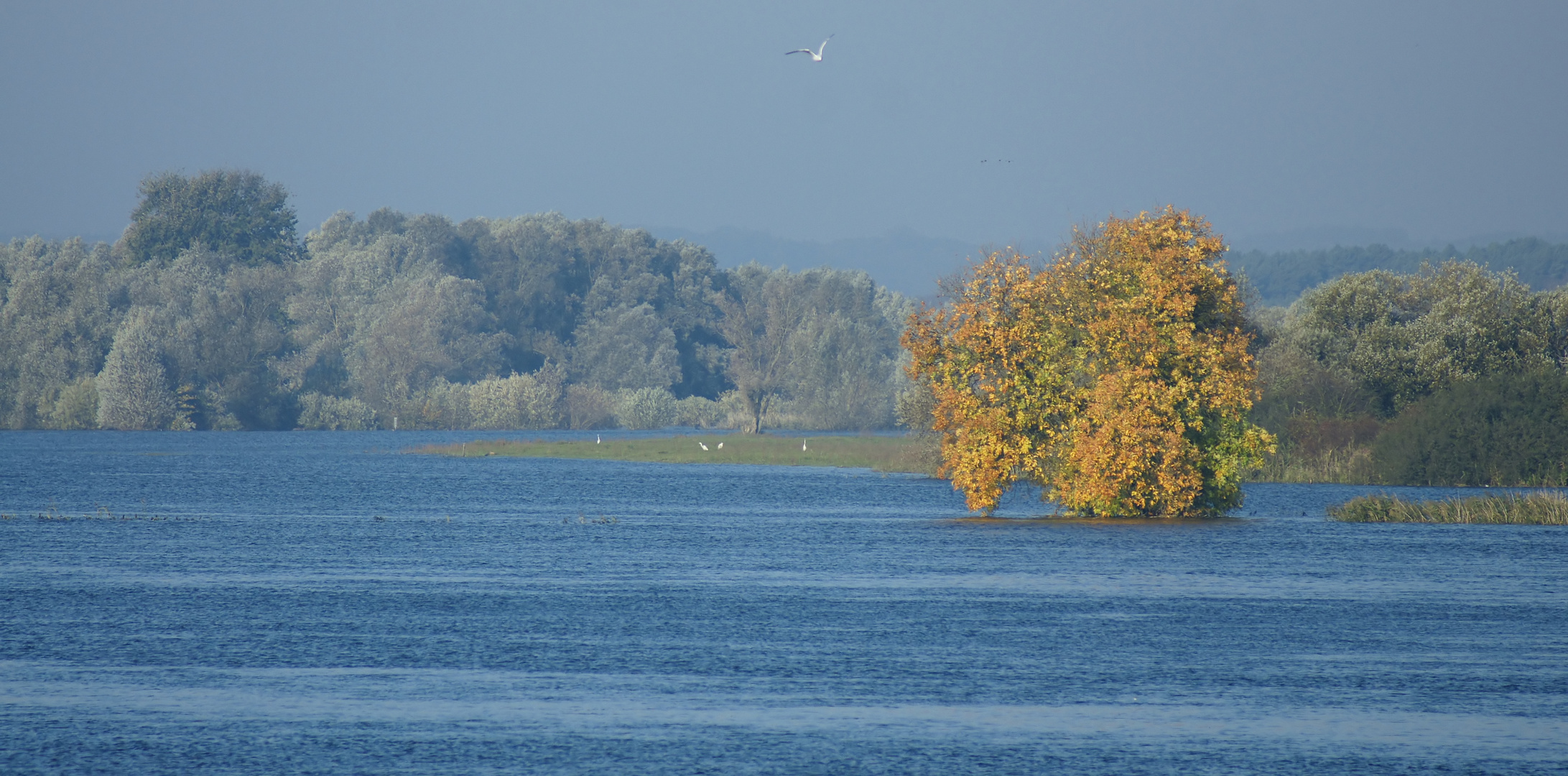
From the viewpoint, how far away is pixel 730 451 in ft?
346

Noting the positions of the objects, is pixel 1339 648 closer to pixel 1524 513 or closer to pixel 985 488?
pixel 985 488

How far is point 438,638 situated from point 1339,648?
52.6ft

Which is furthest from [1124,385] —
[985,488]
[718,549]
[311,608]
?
[311,608]

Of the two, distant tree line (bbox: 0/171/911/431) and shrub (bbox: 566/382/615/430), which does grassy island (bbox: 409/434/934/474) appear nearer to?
distant tree line (bbox: 0/171/911/431)

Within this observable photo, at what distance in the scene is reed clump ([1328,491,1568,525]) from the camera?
52.6 meters

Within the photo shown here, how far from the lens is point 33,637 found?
93.0 ft

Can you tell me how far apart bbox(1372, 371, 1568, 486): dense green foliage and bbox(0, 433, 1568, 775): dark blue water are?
17.7m

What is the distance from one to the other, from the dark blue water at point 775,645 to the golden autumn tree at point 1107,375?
1911 millimetres

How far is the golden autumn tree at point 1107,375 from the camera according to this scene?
48.2 meters

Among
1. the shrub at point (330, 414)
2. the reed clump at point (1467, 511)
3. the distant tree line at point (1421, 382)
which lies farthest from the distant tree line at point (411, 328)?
the reed clump at point (1467, 511)

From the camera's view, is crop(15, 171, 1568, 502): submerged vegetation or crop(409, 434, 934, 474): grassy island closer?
crop(15, 171, 1568, 502): submerged vegetation

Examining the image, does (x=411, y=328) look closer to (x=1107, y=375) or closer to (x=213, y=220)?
(x=213, y=220)

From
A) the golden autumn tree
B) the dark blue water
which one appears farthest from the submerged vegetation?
the dark blue water

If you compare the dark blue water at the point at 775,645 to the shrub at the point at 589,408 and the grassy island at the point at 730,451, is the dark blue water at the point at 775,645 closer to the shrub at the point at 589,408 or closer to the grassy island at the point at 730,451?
the grassy island at the point at 730,451
